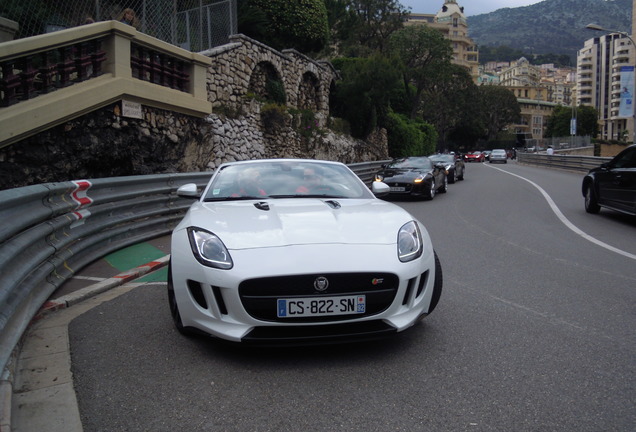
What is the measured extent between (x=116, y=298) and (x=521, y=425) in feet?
12.5

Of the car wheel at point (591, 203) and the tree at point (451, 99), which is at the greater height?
the tree at point (451, 99)

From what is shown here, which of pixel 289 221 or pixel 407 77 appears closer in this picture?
pixel 289 221

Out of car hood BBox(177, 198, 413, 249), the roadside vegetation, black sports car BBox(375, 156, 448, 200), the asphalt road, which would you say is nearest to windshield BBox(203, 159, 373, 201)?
car hood BBox(177, 198, 413, 249)

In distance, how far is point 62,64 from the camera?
29.6 ft

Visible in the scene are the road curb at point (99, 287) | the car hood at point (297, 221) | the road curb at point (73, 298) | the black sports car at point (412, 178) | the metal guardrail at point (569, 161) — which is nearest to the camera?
the road curb at point (73, 298)

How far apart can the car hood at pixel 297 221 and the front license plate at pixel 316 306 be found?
16.5 inches

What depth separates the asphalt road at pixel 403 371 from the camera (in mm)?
2828

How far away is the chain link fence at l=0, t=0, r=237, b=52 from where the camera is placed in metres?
10.5

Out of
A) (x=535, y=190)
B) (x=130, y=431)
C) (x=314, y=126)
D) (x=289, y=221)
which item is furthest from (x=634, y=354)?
(x=314, y=126)

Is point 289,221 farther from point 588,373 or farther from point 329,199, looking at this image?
point 588,373

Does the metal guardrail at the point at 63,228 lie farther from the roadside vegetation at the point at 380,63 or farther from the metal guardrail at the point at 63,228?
the roadside vegetation at the point at 380,63

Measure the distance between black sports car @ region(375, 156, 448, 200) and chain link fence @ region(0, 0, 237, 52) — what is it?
6589 millimetres

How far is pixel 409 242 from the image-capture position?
399 centimetres

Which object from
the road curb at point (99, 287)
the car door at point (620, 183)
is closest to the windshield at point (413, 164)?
the car door at point (620, 183)
